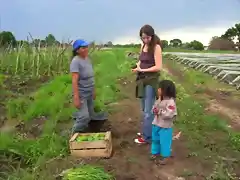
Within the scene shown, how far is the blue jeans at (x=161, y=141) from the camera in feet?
15.7

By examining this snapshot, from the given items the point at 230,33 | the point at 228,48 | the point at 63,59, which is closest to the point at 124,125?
the point at 63,59

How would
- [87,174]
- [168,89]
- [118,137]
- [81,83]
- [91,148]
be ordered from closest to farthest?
[87,174]
[168,89]
[91,148]
[81,83]
[118,137]

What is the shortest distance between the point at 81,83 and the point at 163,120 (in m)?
1.25

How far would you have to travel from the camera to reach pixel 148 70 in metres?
4.98

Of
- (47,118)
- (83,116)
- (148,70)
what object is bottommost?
(47,118)

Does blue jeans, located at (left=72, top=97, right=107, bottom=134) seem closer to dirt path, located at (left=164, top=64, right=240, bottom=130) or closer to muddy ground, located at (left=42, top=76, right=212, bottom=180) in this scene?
muddy ground, located at (left=42, top=76, right=212, bottom=180)

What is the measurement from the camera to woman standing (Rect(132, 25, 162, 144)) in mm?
4938

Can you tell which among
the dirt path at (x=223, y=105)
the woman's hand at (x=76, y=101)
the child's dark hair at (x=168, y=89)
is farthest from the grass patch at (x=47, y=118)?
the dirt path at (x=223, y=105)

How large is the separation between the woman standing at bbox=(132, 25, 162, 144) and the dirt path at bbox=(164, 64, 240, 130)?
1991 mm

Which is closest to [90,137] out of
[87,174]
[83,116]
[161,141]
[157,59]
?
[83,116]

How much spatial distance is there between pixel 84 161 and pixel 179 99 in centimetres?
423

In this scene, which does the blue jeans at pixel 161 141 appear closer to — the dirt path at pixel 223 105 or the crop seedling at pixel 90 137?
the crop seedling at pixel 90 137

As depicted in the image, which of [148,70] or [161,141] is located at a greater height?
[148,70]

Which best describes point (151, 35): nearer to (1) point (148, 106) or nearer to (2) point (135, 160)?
(1) point (148, 106)
